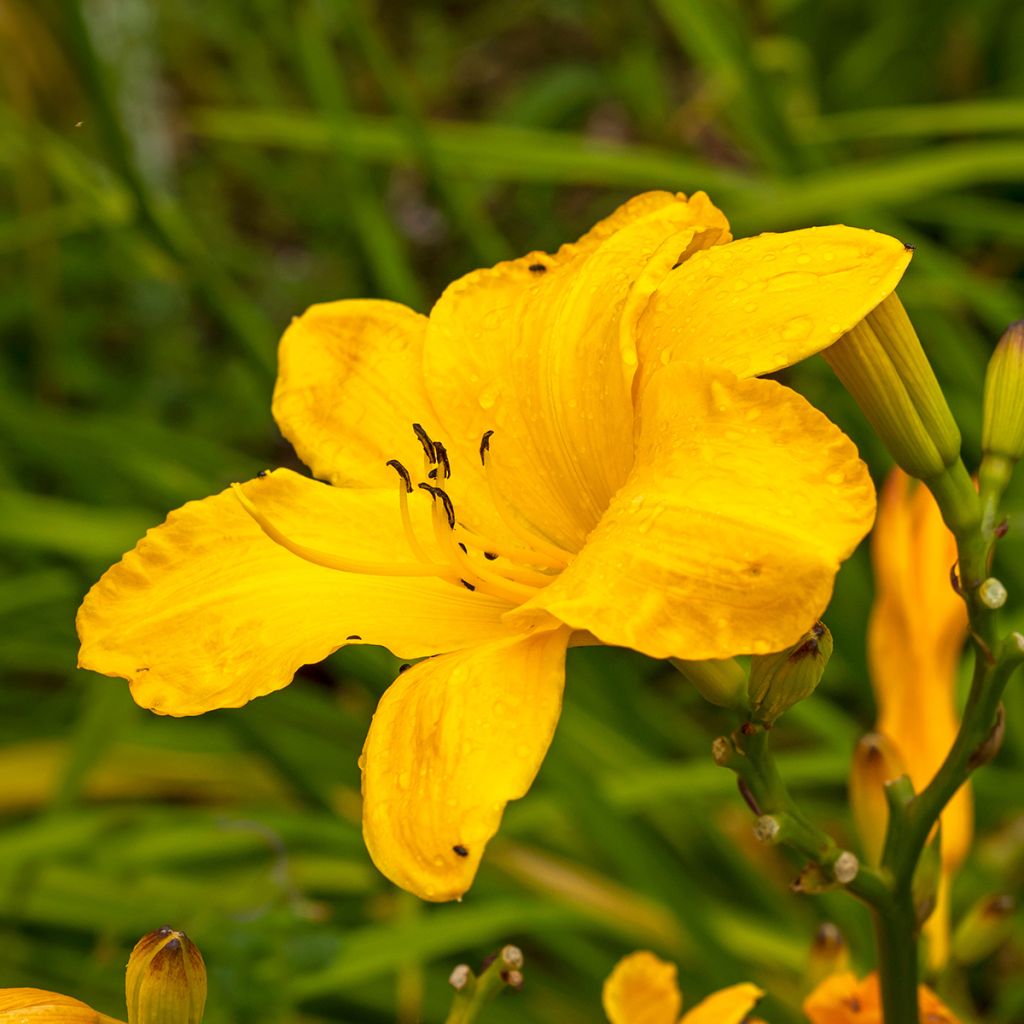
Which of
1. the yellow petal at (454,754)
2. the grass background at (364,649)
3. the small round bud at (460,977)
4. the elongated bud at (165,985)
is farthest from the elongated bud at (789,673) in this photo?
the grass background at (364,649)

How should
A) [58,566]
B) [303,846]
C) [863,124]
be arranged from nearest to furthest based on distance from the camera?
[58,566], [303,846], [863,124]

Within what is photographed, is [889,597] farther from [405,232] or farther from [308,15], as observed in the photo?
[405,232]

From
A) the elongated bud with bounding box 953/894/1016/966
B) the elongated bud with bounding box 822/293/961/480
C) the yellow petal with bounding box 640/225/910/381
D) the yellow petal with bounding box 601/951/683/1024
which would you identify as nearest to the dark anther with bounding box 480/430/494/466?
the yellow petal with bounding box 640/225/910/381

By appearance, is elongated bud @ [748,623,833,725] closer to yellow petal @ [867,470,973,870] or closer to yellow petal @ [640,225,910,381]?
yellow petal @ [640,225,910,381]

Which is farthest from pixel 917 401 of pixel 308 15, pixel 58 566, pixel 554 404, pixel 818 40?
pixel 818 40

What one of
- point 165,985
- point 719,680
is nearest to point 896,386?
point 719,680

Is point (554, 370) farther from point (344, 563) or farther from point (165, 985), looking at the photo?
point (165, 985)
